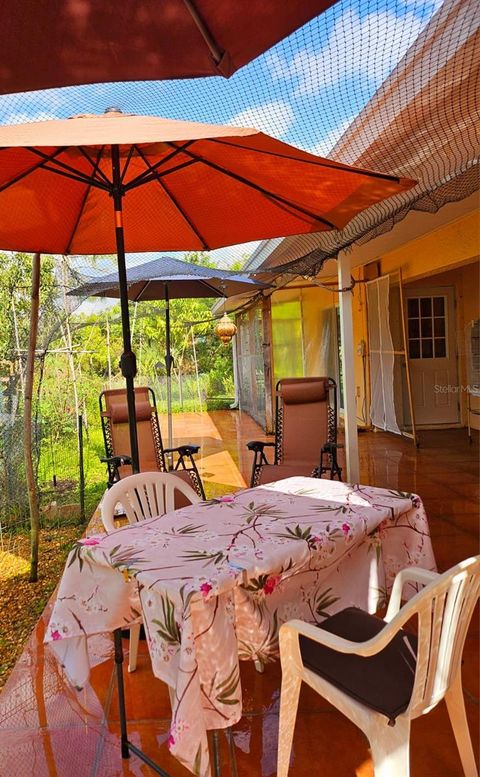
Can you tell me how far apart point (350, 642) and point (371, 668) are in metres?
0.24

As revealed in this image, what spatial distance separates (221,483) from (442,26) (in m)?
4.80

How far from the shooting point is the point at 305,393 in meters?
5.15

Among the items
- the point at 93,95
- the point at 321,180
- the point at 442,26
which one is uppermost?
the point at 93,95

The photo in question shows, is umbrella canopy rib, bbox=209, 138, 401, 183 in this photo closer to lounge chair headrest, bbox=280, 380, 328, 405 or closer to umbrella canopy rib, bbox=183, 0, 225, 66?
umbrella canopy rib, bbox=183, 0, 225, 66

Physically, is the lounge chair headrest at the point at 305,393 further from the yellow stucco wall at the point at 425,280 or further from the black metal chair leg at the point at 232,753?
the black metal chair leg at the point at 232,753

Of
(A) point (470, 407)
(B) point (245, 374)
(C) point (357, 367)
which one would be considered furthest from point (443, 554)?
(B) point (245, 374)

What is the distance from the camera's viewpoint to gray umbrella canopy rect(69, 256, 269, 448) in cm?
461

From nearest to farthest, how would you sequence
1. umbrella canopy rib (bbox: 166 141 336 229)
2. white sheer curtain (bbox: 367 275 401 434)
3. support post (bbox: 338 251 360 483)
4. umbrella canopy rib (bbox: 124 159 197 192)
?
umbrella canopy rib (bbox: 124 159 197 192) < umbrella canopy rib (bbox: 166 141 336 229) < support post (bbox: 338 251 360 483) < white sheer curtain (bbox: 367 275 401 434)

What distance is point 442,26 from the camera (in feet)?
5.95

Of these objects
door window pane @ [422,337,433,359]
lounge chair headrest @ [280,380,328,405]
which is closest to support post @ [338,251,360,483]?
lounge chair headrest @ [280,380,328,405]

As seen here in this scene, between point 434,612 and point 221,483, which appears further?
point 221,483

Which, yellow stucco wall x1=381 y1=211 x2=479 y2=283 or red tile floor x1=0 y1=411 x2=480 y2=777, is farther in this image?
yellow stucco wall x1=381 y1=211 x2=479 y2=283

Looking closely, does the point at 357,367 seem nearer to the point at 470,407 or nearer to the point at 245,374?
the point at 470,407

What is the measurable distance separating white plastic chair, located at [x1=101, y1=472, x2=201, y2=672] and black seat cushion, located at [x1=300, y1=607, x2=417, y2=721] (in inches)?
37.1
